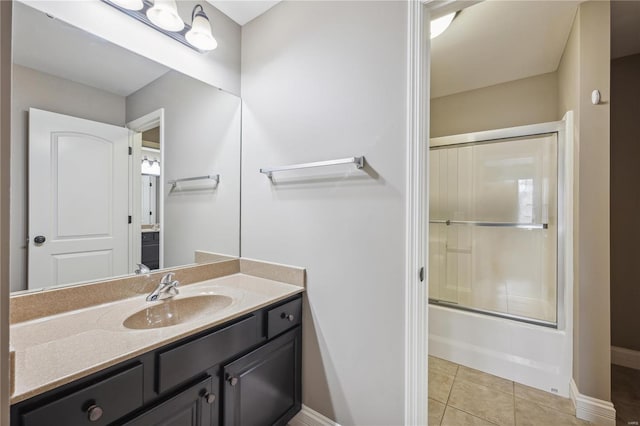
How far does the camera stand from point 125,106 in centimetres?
133

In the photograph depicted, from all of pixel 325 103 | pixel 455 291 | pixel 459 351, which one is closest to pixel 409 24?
pixel 325 103

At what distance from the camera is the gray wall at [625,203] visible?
2123 mm

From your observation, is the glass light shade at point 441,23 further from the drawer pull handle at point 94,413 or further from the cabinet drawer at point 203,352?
the drawer pull handle at point 94,413

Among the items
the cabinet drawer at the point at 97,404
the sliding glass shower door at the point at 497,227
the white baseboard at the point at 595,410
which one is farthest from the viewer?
the sliding glass shower door at the point at 497,227

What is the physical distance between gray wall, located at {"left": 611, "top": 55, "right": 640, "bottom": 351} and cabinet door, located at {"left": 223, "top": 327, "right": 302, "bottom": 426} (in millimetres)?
2610

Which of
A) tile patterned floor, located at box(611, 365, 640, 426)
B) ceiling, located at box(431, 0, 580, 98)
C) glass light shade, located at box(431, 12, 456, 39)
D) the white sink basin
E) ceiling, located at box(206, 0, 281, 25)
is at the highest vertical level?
ceiling, located at box(206, 0, 281, 25)

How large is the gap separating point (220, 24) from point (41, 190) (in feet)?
4.45

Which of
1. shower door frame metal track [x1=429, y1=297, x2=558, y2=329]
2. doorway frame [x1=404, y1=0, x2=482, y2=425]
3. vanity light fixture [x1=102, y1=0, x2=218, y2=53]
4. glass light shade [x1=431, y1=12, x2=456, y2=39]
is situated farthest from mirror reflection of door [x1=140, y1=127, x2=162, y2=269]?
shower door frame metal track [x1=429, y1=297, x2=558, y2=329]

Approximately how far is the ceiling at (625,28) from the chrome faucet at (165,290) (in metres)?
3.02

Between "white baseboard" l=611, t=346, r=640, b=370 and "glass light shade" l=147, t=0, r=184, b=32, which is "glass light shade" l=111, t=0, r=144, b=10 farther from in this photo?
"white baseboard" l=611, t=346, r=640, b=370

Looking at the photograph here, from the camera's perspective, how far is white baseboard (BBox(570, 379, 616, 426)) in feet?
4.97

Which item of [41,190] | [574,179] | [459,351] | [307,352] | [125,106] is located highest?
[125,106]

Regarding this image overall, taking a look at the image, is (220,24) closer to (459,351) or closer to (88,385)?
(88,385)

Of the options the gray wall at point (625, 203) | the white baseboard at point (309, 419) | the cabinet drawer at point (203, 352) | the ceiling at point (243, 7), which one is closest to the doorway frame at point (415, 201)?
the white baseboard at point (309, 419)
